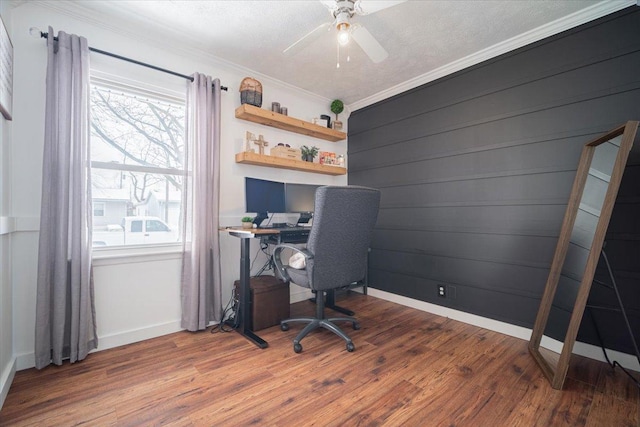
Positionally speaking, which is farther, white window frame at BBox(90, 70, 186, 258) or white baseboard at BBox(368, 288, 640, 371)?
white window frame at BBox(90, 70, 186, 258)

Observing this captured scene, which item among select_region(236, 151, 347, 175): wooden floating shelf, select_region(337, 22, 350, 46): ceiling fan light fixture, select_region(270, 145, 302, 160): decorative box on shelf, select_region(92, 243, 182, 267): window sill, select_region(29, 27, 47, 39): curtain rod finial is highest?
select_region(337, 22, 350, 46): ceiling fan light fixture

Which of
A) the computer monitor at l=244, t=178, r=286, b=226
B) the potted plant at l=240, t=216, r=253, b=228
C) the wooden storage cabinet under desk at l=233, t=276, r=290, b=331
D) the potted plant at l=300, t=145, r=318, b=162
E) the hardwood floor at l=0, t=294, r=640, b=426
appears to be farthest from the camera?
the potted plant at l=300, t=145, r=318, b=162

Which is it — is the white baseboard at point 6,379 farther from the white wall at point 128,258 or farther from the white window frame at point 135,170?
the white window frame at point 135,170

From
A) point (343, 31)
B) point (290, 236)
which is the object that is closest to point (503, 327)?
point (290, 236)

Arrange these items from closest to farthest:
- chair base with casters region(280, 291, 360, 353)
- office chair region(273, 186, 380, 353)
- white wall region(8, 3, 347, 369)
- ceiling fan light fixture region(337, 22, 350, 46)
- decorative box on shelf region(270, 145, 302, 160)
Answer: ceiling fan light fixture region(337, 22, 350, 46)
white wall region(8, 3, 347, 369)
office chair region(273, 186, 380, 353)
chair base with casters region(280, 291, 360, 353)
decorative box on shelf region(270, 145, 302, 160)

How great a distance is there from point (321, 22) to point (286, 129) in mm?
1244

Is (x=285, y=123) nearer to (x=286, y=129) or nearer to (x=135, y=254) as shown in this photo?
(x=286, y=129)

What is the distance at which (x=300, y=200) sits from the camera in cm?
308

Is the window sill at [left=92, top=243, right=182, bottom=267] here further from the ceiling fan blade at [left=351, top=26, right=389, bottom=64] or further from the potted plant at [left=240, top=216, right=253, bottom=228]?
the ceiling fan blade at [left=351, top=26, right=389, bottom=64]

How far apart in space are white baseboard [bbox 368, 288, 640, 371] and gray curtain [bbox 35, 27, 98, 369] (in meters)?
2.79

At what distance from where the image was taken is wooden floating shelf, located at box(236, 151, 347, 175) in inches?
109

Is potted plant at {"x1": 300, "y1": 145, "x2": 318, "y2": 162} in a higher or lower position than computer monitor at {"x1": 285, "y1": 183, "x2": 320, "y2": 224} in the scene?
higher

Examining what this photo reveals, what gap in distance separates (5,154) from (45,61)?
0.70 meters

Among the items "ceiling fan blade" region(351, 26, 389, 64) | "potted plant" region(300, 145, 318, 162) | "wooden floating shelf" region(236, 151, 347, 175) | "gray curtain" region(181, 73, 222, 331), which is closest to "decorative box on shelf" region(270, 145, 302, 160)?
"wooden floating shelf" region(236, 151, 347, 175)
